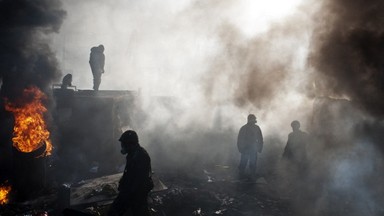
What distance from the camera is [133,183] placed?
5180mm

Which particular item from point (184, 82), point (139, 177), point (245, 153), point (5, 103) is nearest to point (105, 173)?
point (5, 103)

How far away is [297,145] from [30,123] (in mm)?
8265

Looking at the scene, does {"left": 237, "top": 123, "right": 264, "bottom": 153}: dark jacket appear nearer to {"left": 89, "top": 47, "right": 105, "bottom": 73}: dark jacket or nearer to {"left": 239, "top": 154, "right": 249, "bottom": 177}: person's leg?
{"left": 239, "top": 154, "right": 249, "bottom": 177}: person's leg

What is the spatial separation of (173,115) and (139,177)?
47.3ft

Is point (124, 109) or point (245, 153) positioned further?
point (124, 109)

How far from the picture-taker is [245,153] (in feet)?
35.0

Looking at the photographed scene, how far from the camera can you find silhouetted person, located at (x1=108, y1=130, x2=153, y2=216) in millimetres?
5121

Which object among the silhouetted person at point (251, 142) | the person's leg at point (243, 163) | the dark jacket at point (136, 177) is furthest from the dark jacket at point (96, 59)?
the dark jacket at point (136, 177)

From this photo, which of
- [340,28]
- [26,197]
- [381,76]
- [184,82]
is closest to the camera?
[381,76]

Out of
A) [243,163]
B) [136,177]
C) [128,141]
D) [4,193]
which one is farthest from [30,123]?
[243,163]

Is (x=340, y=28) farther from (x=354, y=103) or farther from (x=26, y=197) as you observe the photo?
(x=26, y=197)

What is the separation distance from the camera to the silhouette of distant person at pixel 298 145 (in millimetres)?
9789

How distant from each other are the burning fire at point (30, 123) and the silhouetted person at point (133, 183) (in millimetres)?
5175

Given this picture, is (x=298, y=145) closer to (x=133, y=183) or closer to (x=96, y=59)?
(x=133, y=183)
